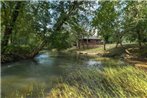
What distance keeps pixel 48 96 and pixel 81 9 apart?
22828 mm

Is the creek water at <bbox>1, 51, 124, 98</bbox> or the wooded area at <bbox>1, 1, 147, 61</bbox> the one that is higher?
the wooded area at <bbox>1, 1, 147, 61</bbox>

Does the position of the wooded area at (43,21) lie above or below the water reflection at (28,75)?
above

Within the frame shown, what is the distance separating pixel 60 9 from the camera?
3170 cm

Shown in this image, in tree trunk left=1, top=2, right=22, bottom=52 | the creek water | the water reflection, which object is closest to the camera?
the creek water

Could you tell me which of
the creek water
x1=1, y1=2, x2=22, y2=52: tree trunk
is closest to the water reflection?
the creek water

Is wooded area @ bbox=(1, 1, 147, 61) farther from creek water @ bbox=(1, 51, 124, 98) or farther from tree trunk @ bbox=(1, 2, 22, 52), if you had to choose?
creek water @ bbox=(1, 51, 124, 98)

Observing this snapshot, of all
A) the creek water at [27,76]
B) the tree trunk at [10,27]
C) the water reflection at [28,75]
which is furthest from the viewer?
the tree trunk at [10,27]

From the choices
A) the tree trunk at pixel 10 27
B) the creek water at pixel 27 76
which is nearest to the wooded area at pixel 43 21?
the tree trunk at pixel 10 27

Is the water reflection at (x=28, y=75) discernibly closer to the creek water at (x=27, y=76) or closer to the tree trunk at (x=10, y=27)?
the creek water at (x=27, y=76)

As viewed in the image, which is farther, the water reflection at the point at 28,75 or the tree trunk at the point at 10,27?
the tree trunk at the point at 10,27

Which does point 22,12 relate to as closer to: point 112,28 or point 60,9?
point 60,9

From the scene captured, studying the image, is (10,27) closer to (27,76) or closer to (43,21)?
(43,21)

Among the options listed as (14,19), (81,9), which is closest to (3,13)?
(14,19)

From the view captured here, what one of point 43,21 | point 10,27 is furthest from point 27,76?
point 43,21
